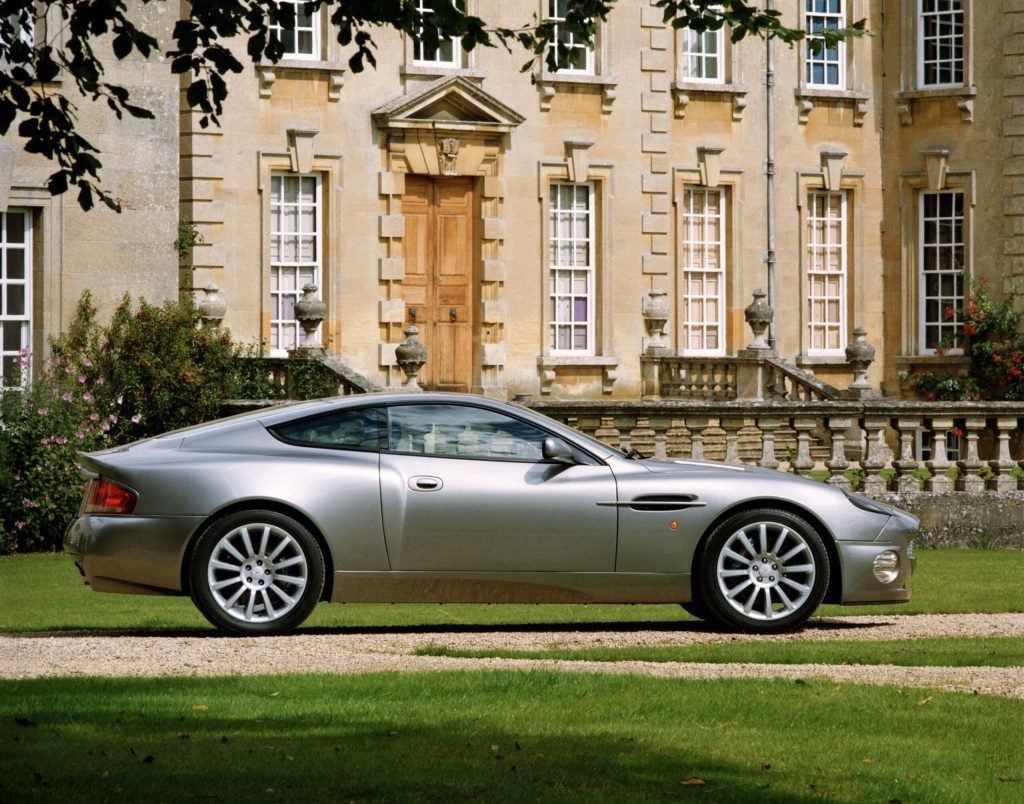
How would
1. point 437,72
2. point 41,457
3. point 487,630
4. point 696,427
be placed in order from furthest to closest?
point 437,72 < point 41,457 < point 696,427 < point 487,630

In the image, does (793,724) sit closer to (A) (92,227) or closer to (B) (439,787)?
(B) (439,787)

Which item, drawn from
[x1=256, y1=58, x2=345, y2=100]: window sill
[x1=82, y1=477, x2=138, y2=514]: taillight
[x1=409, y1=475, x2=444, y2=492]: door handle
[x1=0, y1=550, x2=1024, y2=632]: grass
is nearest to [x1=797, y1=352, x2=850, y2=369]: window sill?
[x1=256, y1=58, x2=345, y2=100]: window sill

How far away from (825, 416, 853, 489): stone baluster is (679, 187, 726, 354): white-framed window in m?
10.2

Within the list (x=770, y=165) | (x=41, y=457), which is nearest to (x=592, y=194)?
(x=770, y=165)

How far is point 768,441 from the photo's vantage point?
747 inches

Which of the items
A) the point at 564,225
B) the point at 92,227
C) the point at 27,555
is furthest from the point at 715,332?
the point at 27,555

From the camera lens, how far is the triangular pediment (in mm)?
26312

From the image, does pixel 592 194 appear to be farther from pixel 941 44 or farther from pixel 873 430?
pixel 873 430

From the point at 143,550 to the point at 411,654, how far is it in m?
1.70

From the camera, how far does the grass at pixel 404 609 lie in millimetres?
12781

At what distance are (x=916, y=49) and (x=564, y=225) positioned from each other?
7.00 meters

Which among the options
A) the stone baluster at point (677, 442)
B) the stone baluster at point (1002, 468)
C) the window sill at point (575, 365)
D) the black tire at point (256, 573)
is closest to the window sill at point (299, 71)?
the window sill at point (575, 365)

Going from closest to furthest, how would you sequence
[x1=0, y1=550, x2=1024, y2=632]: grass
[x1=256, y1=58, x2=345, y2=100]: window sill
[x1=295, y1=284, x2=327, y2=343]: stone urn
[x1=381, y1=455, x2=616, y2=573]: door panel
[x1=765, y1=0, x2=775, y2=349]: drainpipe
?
[x1=381, y1=455, x2=616, y2=573]: door panel → [x1=0, y1=550, x2=1024, y2=632]: grass → [x1=295, y1=284, x2=327, y2=343]: stone urn → [x1=256, y1=58, x2=345, y2=100]: window sill → [x1=765, y1=0, x2=775, y2=349]: drainpipe

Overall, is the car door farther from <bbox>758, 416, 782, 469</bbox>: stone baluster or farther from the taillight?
<bbox>758, 416, 782, 469</bbox>: stone baluster
